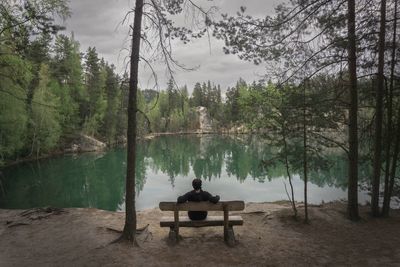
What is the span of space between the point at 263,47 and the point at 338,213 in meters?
5.05

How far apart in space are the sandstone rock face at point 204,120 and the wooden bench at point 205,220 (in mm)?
119080

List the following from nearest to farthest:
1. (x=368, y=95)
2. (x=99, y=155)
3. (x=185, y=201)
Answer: (x=185, y=201), (x=368, y=95), (x=99, y=155)

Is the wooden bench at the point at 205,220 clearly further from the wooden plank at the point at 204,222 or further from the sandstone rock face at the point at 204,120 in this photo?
the sandstone rock face at the point at 204,120

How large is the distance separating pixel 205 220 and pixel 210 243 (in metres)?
0.46

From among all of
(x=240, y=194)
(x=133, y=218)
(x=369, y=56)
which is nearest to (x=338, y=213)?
(x=369, y=56)

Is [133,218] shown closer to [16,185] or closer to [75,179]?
[16,185]

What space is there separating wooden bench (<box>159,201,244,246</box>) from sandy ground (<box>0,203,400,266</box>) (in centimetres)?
23

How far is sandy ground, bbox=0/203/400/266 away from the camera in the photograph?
19.8 feet

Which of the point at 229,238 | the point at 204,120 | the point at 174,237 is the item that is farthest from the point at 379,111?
the point at 204,120

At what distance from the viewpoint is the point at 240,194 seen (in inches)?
859

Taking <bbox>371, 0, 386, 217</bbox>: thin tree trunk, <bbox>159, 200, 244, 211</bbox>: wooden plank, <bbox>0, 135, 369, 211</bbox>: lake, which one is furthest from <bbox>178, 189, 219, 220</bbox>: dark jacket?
<bbox>0, 135, 369, 211</bbox>: lake

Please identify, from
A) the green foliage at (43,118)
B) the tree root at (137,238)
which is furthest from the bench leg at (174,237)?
the green foliage at (43,118)

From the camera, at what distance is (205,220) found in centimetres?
695

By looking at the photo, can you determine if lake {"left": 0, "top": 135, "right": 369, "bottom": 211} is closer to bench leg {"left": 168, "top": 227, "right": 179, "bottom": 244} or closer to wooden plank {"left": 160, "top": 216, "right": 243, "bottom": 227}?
wooden plank {"left": 160, "top": 216, "right": 243, "bottom": 227}
